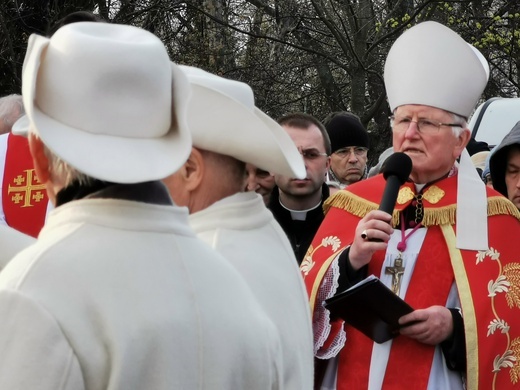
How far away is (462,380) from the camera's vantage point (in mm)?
4566

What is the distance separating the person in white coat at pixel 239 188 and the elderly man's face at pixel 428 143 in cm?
151

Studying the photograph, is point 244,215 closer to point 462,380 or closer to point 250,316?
point 250,316

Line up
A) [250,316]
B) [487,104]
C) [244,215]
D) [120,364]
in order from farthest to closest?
[487,104], [244,215], [250,316], [120,364]

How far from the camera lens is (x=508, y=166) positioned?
5.62 meters

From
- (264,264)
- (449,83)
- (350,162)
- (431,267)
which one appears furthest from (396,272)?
(350,162)

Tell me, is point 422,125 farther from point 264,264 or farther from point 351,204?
point 264,264

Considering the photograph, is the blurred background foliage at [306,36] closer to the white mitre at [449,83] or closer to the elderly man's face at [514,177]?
the elderly man's face at [514,177]

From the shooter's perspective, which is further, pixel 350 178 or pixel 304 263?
pixel 350 178

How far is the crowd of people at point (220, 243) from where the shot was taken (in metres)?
2.24

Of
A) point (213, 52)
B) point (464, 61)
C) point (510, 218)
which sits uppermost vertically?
point (464, 61)

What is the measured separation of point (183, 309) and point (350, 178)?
545cm

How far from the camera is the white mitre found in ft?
15.3

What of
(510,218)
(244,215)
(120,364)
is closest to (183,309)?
(120,364)

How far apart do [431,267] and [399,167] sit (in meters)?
0.46
